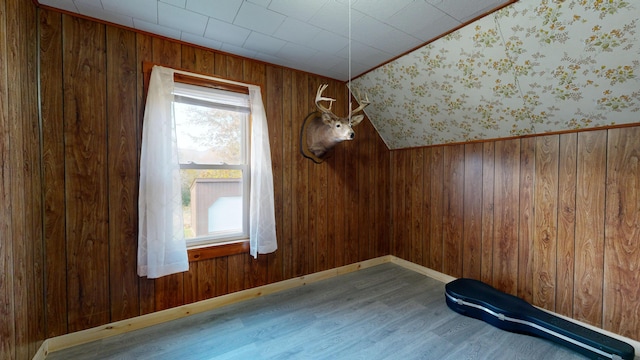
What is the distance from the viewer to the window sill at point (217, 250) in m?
2.21

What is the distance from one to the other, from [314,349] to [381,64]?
8.57 ft

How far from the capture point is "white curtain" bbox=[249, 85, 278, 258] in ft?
7.84

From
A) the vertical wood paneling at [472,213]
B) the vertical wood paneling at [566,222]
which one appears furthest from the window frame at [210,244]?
the vertical wood paneling at [566,222]

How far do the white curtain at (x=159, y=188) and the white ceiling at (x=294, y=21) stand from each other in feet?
1.31

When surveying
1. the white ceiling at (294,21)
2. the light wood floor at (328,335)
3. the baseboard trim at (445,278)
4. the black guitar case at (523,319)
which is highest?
the white ceiling at (294,21)

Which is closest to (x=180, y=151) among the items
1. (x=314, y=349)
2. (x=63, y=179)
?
(x=63, y=179)

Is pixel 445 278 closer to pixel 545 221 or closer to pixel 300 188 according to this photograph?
pixel 545 221

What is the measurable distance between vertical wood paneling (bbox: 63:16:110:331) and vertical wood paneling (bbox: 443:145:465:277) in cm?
328

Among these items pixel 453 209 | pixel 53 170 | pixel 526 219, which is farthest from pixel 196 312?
pixel 526 219

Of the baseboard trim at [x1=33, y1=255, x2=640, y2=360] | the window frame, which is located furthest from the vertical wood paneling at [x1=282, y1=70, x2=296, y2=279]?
the window frame

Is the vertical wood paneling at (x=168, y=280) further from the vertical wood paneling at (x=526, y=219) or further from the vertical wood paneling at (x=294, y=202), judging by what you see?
the vertical wood paneling at (x=526, y=219)

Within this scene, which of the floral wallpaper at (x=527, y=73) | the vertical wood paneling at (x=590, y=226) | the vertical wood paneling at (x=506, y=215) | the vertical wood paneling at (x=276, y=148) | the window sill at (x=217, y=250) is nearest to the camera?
the floral wallpaper at (x=527, y=73)

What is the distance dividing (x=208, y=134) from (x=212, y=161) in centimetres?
25

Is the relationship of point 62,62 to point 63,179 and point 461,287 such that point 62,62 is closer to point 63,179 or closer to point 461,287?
point 63,179
